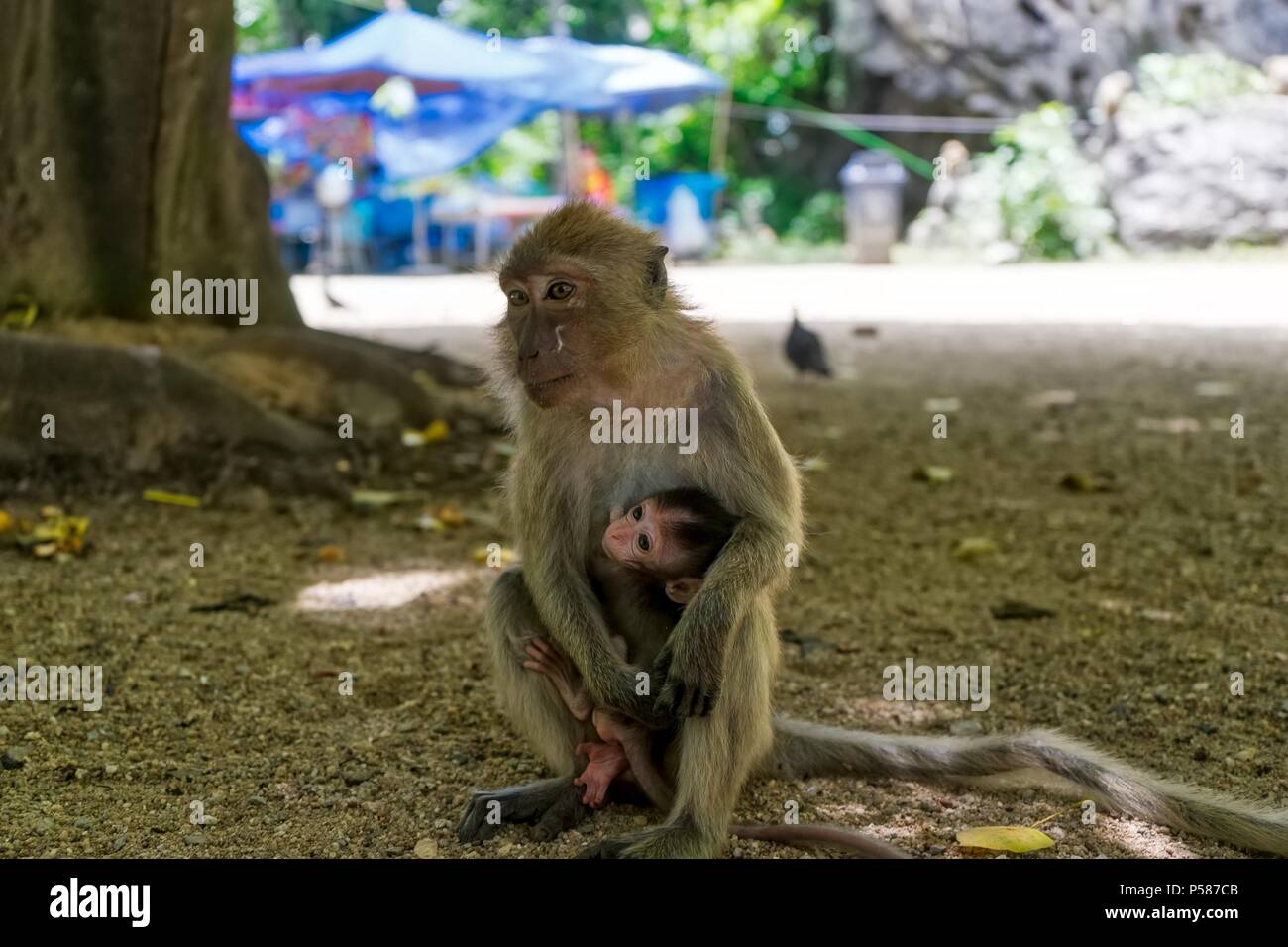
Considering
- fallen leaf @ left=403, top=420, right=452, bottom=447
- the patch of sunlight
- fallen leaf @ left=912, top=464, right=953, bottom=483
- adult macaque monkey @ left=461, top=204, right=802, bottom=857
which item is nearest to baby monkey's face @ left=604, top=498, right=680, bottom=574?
adult macaque monkey @ left=461, top=204, right=802, bottom=857

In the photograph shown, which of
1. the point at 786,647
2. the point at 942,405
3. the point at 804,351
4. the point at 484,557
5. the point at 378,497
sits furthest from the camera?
the point at 804,351

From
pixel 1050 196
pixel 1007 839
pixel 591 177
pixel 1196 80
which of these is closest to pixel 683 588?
pixel 1007 839

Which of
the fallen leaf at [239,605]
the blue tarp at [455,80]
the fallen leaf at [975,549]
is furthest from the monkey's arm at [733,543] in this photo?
the blue tarp at [455,80]

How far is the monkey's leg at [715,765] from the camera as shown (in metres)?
3.30

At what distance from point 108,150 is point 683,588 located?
14.9 feet

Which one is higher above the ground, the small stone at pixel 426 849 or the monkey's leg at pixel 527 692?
the monkey's leg at pixel 527 692

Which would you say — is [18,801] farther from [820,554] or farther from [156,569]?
[820,554]

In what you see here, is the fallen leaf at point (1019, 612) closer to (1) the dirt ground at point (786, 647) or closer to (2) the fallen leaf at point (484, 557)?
(1) the dirt ground at point (786, 647)

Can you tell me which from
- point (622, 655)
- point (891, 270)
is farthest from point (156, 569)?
point (891, 270)

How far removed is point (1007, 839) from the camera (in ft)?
10.9

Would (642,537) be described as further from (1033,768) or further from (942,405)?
(942,405)

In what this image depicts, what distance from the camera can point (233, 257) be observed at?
7.40 m

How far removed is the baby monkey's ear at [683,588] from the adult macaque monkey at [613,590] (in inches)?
5.6

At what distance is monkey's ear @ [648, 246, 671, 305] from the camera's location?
3787 mm
